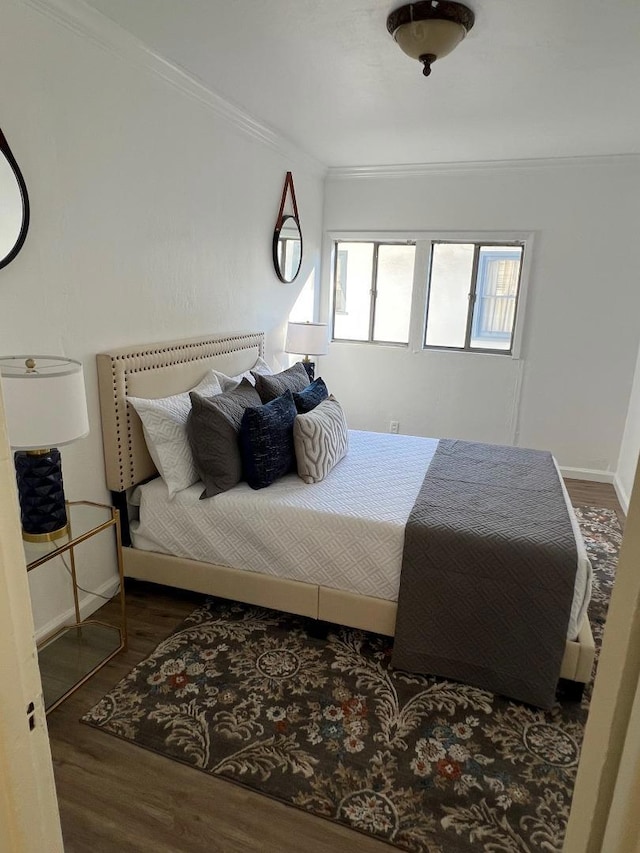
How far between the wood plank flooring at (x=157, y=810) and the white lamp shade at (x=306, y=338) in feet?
9.50

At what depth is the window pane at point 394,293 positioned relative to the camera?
483cm

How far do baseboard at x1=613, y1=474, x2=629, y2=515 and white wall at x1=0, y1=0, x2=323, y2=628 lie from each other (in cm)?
315

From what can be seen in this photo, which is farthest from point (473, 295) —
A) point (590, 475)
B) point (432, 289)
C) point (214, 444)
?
point (214, 444)

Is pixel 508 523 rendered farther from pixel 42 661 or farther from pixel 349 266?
pixel 349 266

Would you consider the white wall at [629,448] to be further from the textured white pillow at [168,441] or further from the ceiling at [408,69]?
the textured white pillow at [168,441]

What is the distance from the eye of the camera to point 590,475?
4.55m

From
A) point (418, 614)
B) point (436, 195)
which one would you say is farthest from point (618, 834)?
point (436, 195)

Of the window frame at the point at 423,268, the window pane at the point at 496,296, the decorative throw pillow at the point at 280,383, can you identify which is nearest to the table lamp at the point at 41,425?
the decorative throw pillow at the point at 280,383

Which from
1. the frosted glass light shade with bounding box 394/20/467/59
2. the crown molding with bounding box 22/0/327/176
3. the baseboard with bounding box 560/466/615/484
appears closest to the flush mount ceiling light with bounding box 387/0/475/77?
the frosted glass light shade with bounding box 394/20/467/59

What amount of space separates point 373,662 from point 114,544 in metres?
1.39

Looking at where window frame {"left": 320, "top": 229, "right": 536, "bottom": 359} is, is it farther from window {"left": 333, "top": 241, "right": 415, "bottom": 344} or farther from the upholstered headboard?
the upholstered headboard

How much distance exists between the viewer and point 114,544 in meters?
2.68

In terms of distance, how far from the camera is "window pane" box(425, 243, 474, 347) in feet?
15.3

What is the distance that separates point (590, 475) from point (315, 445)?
118 inches
